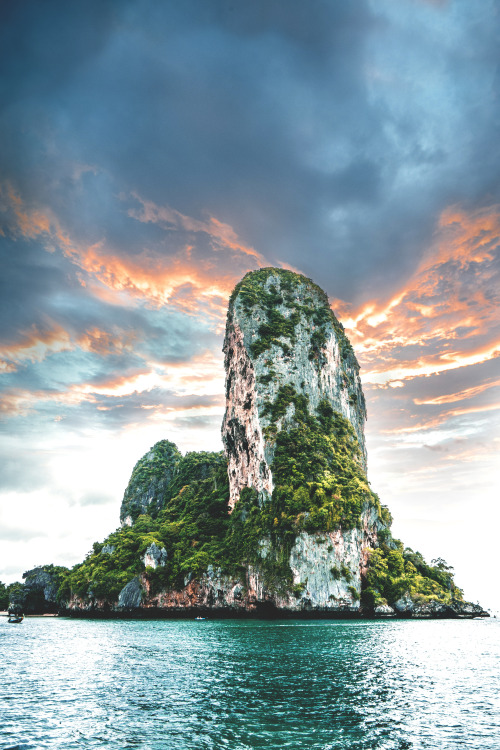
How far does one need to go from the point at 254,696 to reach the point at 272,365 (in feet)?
204

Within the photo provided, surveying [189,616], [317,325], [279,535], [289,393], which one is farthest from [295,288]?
[189,616]

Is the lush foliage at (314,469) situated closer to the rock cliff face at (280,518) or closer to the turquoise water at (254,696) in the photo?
the rock cliff face at (280,518)

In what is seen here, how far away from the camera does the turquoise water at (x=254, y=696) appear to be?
12641 millimetres

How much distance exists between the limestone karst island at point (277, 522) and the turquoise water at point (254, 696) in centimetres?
2415

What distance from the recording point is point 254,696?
16672 millimetres

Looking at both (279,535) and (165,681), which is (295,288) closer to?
(279,535)

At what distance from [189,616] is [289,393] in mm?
37511

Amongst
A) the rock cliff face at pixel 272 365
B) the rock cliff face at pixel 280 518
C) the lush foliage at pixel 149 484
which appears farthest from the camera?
the lush foliage at pixel 149 484

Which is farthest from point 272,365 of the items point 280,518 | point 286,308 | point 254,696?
point 254,696

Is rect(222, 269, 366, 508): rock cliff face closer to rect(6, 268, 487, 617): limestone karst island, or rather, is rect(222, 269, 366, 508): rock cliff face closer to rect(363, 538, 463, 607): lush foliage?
rect(6, 268, 487, 617): limestone karst island

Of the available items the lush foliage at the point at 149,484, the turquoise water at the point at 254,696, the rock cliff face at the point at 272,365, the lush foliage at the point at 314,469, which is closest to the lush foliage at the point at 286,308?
the rock cliff face at the point at 272,365

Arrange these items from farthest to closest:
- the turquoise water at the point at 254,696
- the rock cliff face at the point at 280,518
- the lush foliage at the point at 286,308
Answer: the lush foliage at the point at 286,308
the rock cliff face at the point at 280,518
the turquoise water at the point at 254,696

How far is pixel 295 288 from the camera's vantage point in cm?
9162

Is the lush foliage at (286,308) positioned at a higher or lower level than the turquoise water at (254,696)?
higher
